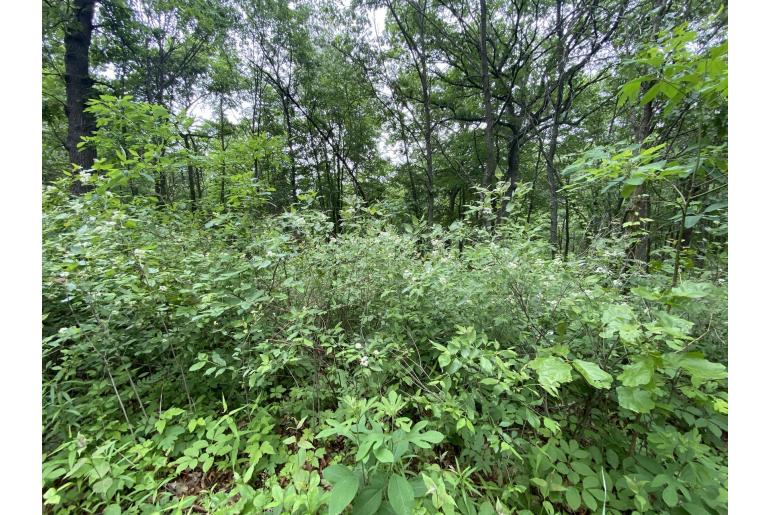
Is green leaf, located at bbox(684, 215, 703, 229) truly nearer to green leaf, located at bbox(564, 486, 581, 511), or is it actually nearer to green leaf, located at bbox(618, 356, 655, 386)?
green leaf, located at bbox(618, 356, 655, 386)

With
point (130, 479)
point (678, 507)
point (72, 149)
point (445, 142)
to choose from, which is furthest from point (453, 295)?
point (445, 142)

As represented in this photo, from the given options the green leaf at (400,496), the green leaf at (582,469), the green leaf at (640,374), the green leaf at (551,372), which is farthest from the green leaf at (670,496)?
the green leaf at (400,496)

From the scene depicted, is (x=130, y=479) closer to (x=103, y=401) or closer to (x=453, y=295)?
(x=103, y=401)

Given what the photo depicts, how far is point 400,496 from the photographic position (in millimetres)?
981

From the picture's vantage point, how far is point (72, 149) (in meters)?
4.88

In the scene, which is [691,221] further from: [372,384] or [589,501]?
[372,384]

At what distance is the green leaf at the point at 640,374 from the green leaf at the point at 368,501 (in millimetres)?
1039

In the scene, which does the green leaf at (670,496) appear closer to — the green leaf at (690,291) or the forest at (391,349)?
the forest at (391,349)

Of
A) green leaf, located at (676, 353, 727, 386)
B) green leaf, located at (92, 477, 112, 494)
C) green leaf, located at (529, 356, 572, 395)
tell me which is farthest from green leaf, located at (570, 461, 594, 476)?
green leaf, located at (92, 477, 112, 494)

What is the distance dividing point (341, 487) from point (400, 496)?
0.22m

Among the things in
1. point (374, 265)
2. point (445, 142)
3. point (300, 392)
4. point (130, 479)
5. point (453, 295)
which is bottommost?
point (130, 479)

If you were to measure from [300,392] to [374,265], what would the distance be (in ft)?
3.68
